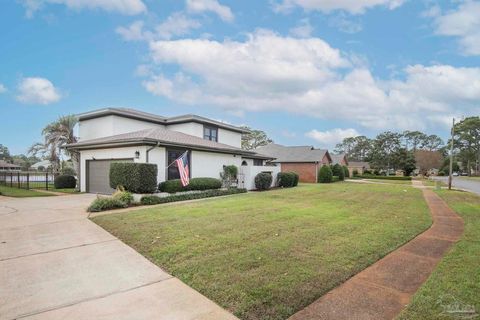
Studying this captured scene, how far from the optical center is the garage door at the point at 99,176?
17359 mm

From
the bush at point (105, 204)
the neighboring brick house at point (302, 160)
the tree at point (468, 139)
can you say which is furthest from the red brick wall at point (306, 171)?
the tree at point (468, 139)

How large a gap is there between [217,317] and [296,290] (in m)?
1.17

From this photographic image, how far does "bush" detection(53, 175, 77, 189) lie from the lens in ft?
70.8

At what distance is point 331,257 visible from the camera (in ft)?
17.2

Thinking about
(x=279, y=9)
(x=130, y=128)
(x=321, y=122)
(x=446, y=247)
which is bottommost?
(x=446, y=247)

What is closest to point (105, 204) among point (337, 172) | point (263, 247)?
point (263, 247)

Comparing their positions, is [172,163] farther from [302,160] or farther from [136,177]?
[302,160]

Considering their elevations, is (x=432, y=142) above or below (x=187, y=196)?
above

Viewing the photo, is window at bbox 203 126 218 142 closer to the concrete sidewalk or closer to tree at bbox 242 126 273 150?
the concrete sidewalk

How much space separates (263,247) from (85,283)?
314 centimetres

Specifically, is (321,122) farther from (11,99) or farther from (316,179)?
(11,99)

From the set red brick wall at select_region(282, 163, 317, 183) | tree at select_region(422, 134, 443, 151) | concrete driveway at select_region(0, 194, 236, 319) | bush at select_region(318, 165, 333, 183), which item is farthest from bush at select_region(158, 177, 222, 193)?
tree at select_region(422, 134, 443, 151)

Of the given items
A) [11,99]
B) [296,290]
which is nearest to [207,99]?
[11,99]

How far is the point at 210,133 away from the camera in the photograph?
973 inches
